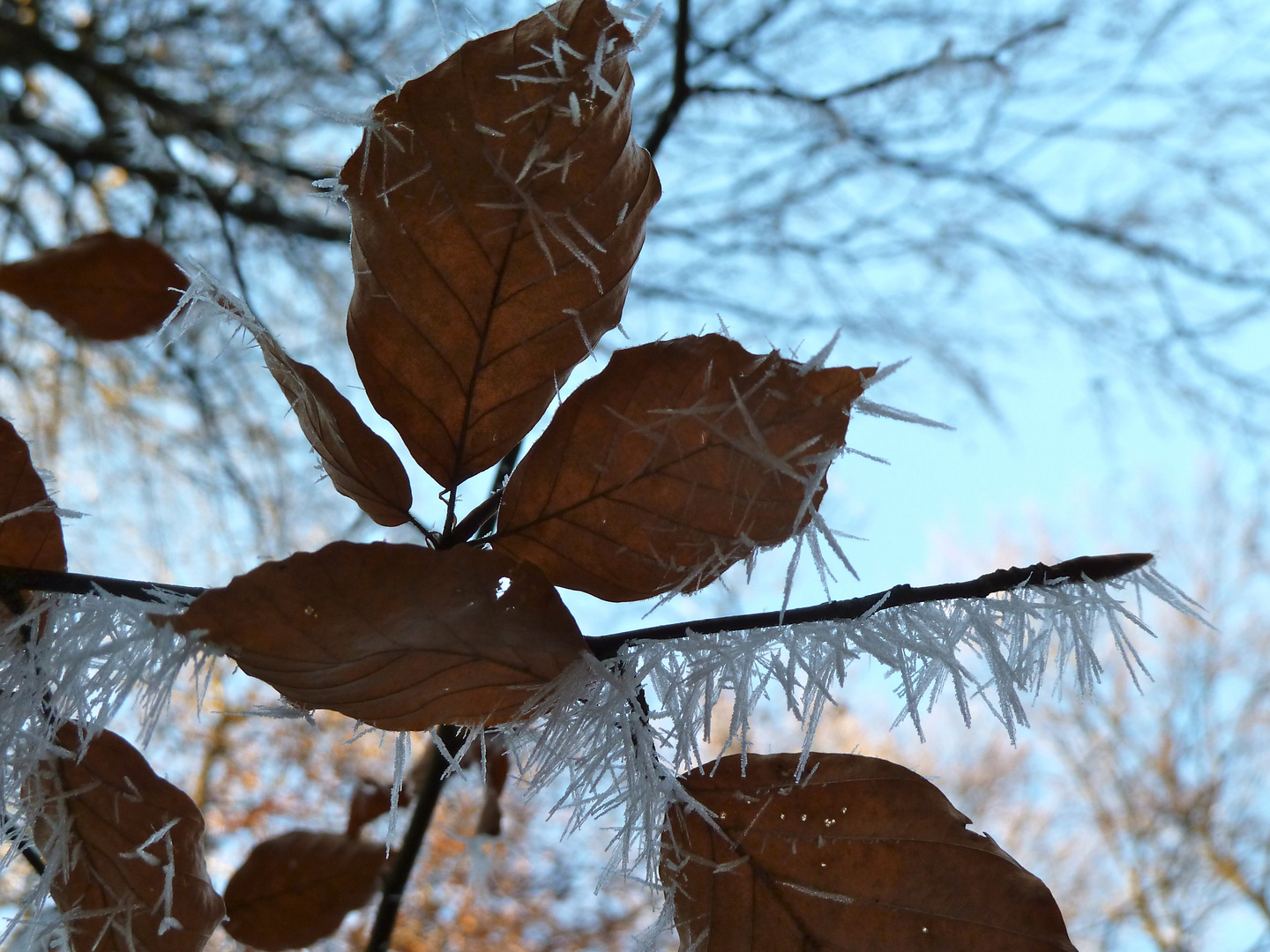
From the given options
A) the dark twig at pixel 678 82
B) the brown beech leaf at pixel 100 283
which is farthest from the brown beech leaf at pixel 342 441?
the dark twig at pixel 678 82

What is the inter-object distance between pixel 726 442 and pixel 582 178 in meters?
0.09

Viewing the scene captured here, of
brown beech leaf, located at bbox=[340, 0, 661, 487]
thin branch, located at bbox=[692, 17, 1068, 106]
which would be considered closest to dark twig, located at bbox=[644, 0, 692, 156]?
thin branch, located at bbox=[692, 17, 1068, 106]

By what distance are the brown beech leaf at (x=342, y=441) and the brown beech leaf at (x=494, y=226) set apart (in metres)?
0.01

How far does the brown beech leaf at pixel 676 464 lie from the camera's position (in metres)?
0.26

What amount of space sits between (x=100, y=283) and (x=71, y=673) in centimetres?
29

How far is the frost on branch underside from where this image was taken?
251 millimetres

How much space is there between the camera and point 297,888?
0.49 m

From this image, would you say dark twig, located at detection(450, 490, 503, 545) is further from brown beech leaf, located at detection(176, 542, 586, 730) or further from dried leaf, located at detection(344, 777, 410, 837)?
dried leaf, located at detection(344, 777, 410, 837)

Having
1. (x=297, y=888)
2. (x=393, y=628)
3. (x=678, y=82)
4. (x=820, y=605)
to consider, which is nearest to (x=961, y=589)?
(x=820, y=605)

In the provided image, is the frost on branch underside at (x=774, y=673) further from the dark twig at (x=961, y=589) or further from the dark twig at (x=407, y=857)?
the dark twig at (x=407, y=857)

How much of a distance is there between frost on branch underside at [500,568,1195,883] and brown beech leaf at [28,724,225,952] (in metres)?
0.12

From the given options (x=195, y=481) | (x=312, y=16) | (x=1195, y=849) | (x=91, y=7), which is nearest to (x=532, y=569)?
(x=312, y=16)

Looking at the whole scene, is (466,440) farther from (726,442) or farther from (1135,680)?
(1135,680)

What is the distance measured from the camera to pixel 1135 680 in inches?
11.9
